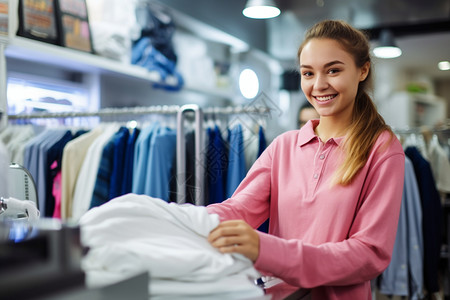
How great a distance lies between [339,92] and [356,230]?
0.30 metres

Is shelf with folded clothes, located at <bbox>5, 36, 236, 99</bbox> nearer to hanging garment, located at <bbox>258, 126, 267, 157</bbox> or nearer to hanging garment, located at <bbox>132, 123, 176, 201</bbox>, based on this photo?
hanging garment, located at <bbox>132, 123, 176, 201</bbox>

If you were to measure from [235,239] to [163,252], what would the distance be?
126 mm

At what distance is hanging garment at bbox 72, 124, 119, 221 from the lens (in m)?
2.04

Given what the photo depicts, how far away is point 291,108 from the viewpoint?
349cm

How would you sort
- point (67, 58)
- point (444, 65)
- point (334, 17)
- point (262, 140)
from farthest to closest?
point (444, 65), point (334, 17), point (67, 58), point (262, 140)

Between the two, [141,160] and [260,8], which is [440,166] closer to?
[260,8]

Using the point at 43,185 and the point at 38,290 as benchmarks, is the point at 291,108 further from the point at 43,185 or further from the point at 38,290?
the point at 38,290

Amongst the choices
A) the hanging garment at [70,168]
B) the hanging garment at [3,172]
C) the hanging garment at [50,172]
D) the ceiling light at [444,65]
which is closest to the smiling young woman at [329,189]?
the hanging garment at [3,172]

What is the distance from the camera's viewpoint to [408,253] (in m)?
2.41

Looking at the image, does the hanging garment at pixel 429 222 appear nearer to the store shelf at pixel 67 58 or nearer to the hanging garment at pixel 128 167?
the hanging garment at pixel 128 167

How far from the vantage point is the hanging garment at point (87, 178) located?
2.04 m

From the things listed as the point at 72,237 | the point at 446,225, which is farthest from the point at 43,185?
the point at 446,225

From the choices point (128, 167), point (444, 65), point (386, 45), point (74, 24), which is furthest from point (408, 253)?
point (444, 65)

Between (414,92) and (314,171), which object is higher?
(414,92)
